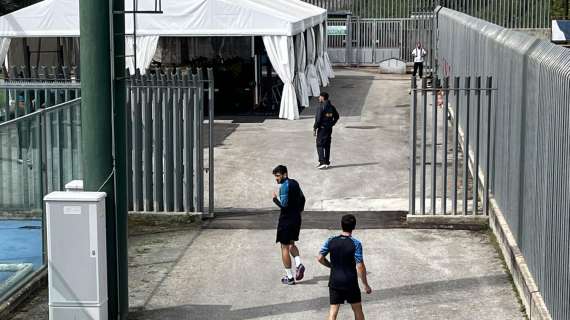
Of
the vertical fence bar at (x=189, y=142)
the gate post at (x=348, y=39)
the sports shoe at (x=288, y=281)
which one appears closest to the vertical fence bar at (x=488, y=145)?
the sports shoe at (x=288, y=281)

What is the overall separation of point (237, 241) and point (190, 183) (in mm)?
1765

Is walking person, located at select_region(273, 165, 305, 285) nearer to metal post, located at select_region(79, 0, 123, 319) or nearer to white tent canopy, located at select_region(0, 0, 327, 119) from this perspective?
metal post, located at select_region(79, 0, 123, 319)

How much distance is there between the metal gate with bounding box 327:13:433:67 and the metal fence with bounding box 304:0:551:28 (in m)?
1.22

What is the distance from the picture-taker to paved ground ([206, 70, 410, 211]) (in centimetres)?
1891

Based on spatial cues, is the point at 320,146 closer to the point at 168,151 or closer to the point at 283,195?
the point at 168,151

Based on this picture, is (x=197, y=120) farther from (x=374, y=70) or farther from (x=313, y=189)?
(x=374, y=70)

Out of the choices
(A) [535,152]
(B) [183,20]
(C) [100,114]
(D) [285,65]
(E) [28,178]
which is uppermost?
(B) [183,20]

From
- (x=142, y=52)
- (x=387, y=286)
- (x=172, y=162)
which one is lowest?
(x=387, y=286)

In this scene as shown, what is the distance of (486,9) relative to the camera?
2052 inches

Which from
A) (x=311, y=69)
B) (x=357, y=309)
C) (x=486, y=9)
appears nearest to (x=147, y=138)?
(x=357, y=309)

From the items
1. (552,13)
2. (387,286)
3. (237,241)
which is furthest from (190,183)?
(552,13)

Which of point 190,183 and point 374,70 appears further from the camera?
point 374,70

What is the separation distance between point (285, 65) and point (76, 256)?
1958cm

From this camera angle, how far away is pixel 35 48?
33.0m
